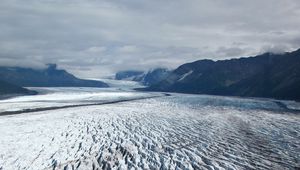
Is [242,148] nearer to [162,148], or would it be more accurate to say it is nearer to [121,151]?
[162,148]

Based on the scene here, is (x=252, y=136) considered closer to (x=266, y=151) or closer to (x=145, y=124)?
(x=266, y=151)

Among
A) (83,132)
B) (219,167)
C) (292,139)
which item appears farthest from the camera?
(83,132)

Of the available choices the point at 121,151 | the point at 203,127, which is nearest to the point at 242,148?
the point at 121,151

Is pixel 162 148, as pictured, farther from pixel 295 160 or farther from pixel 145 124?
pixel 145 124

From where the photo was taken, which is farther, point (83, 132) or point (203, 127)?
point (203, 127)

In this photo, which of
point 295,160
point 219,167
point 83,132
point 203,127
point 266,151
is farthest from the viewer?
point 203,127

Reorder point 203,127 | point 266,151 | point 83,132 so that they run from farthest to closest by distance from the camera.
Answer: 1. point 203,127
2. point 83,132
3. point 266,151

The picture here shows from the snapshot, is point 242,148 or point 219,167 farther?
point 242,148

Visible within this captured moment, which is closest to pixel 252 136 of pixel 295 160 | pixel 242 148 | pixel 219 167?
pixel 242 148

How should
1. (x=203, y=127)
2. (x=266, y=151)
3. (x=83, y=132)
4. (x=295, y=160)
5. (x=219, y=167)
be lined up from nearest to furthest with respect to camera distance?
(x=219, y=167) → (x=295, y=160) → (x=266, y=151) → (x=83, y=132) → (x=203, y=127)
